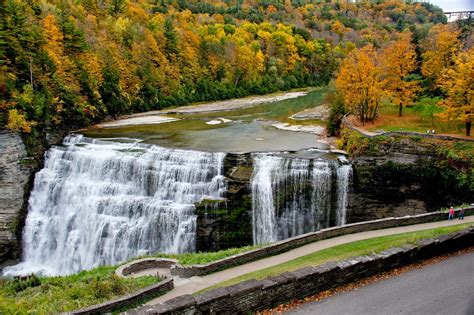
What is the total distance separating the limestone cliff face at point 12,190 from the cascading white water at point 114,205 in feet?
1.93

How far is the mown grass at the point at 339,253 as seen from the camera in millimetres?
14438

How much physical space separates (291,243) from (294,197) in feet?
25.6

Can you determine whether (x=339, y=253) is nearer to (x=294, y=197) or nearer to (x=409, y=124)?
(x=294, y=197)

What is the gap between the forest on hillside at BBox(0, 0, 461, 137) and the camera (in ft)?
107

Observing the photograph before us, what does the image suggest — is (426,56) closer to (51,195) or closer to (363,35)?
(51,195)

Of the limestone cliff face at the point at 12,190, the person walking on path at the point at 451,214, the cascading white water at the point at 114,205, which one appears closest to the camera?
the person walking on path at the point at 451,214

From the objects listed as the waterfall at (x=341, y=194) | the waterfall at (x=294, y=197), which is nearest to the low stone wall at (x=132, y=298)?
the waterfall at (x=294, y=197)

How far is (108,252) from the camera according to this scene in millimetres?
24469

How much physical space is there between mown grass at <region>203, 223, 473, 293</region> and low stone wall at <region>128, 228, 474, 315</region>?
1.73 metres

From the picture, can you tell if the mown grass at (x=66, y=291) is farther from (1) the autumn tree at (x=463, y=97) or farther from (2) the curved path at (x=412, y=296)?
(1) the autumn tree at (x=463, y=97)

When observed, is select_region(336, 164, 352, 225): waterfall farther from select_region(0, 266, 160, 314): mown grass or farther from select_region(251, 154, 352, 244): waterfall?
select_region(0, 266, 160, 314): mown grass

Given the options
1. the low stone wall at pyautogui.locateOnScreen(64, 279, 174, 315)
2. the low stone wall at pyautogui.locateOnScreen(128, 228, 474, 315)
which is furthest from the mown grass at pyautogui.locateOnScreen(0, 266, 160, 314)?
the low stone wall at pyautogui.locateOnScreen(128, 228, 474, 315)

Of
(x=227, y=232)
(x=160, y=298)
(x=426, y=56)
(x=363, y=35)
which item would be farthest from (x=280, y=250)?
(x=363, y=35)

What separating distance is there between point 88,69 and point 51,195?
16.9m
